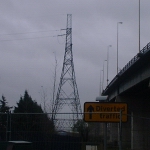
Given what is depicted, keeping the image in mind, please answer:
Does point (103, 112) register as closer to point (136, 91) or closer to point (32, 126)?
point (32, 126)

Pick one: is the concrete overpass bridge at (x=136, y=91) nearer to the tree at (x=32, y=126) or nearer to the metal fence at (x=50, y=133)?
the metal fence at (x=50, y=133)

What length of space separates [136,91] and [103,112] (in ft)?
115

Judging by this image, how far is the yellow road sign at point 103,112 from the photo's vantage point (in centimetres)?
1449

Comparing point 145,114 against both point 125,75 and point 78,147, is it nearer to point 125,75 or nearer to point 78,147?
point 125,75

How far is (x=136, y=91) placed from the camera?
1928 inches

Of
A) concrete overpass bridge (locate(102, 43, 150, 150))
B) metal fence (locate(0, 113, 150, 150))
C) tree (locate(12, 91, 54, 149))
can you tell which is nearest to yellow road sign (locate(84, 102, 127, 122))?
metal fence (locate(0, 113, 150, 150))

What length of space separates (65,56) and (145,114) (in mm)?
16961

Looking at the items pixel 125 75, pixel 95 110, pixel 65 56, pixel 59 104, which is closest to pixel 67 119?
pixel 95 110

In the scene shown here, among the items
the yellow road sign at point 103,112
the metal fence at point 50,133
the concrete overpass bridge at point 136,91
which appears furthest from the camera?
the concrete overpass bridge at point 136,91

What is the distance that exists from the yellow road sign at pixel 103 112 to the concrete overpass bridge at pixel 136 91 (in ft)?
9.93

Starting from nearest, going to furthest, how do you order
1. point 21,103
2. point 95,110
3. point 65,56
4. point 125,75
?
point 95,110
point 21,103
point 65,56
point 125,75

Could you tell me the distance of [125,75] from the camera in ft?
150

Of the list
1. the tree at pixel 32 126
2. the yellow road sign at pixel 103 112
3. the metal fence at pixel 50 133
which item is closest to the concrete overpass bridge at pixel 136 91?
the metal fence at pixel 50 133

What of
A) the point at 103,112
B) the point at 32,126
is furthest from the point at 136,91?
the point at 103,112
